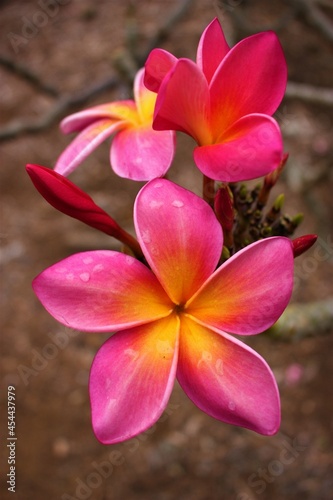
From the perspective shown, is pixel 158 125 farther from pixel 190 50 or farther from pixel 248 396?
pixel 190 50

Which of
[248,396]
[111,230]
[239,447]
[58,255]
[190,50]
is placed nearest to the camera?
[248,396]

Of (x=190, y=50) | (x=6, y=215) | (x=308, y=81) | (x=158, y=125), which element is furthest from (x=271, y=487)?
(x=190, y=50)

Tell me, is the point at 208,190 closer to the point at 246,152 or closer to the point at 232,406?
the point at 246,152

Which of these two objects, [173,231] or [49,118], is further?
[49,118]

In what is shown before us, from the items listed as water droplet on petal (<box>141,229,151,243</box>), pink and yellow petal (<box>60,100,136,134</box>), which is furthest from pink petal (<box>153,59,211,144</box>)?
pink and yellow petal (<box>60,100,136,134</box>)

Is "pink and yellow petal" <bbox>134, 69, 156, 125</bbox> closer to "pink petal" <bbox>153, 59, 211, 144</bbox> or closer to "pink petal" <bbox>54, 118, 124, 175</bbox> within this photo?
"pink petal" <bbox>54, 118, 124, 175</bbox>

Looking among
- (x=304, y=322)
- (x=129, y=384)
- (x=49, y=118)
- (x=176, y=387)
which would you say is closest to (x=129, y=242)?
(x=129, y=384)
